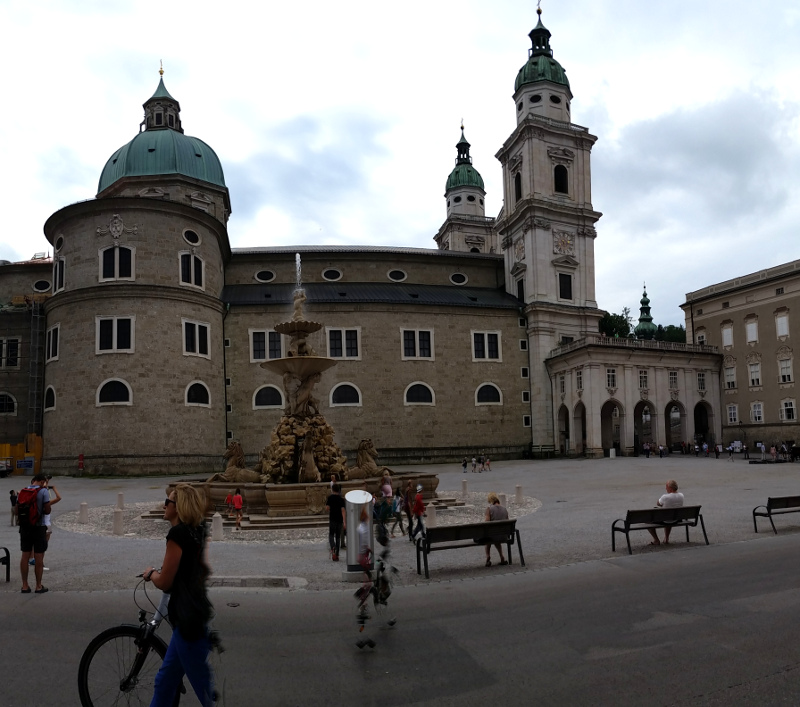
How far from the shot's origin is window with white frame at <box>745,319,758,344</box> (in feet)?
163

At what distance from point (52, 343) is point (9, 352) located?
5.90 m

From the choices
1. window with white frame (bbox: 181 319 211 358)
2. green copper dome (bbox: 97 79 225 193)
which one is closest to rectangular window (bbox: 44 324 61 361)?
window with white frame (bbox: 181 319 211 358)

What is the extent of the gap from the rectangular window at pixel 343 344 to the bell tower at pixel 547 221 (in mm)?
13714

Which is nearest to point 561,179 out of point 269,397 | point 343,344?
point 343,344

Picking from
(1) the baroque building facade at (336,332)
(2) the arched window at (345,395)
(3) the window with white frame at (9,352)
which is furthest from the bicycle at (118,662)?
(3) the window with white frame at (9,352)

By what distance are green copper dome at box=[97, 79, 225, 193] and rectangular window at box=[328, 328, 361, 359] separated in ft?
55.1

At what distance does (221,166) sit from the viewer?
55000 mm

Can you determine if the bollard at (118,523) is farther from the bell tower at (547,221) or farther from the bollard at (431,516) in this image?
the bell tower at (547,221)

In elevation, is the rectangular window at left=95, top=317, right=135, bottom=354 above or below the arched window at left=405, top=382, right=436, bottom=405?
above

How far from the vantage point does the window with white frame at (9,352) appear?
145ft

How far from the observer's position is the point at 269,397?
4541 cm

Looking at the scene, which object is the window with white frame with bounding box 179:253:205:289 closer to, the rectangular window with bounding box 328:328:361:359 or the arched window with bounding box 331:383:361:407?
the rectangular window with bounding box 328:328:361:359

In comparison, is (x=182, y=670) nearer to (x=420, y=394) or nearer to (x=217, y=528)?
(x=217, y=528)

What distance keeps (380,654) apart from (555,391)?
147ft
